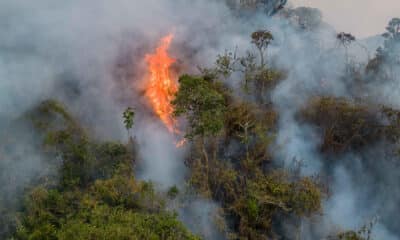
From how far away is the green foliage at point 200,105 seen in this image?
78.9 feet

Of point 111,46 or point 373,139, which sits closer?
point 373,139

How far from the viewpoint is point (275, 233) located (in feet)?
→ 78.7

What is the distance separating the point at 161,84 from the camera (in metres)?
34.4

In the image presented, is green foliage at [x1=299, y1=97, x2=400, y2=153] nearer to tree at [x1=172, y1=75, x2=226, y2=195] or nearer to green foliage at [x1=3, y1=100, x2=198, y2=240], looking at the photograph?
tree at [x1=172, y1=75, x2=226, y2=195]

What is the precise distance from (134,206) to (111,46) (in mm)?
17464

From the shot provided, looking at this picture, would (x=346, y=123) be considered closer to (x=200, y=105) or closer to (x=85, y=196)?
(x=200, y=105)

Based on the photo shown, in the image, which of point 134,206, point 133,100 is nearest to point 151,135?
point 133,100

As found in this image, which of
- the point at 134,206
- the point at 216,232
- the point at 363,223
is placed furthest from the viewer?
the point at 363,223

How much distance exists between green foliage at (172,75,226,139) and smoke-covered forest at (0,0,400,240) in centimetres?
7

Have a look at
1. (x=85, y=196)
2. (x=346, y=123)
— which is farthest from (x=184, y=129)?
(x=85, y=196)

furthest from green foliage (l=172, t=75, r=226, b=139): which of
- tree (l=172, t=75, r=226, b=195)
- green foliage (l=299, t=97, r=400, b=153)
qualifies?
green foliage (l=299, t=97, r=400, b=153)

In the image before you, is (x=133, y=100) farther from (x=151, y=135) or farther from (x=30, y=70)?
(x=30, y=70)

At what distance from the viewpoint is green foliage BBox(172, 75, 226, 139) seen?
78.9 ft

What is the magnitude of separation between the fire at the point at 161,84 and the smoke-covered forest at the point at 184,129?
0.10 meters
